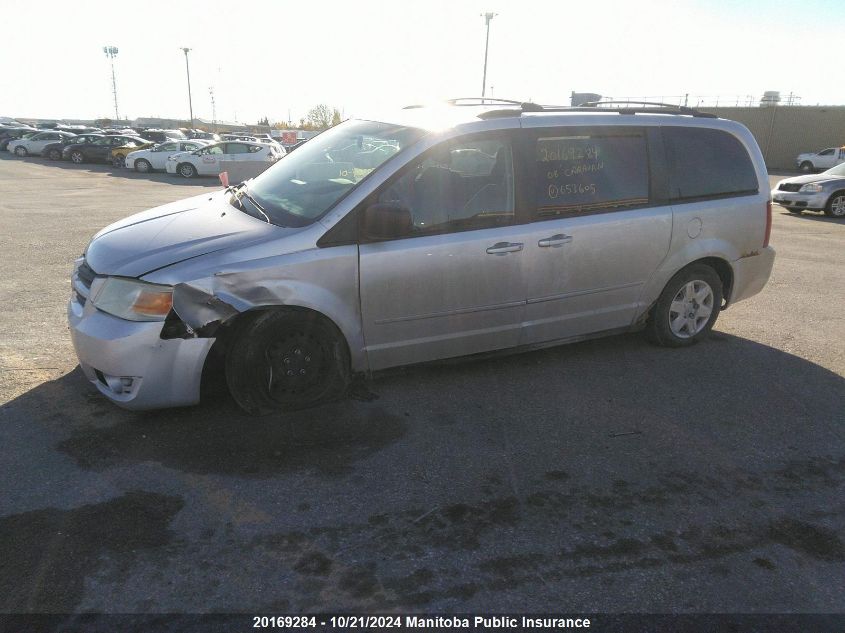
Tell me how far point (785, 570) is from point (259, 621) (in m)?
2.25

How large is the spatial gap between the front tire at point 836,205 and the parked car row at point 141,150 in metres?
15.5

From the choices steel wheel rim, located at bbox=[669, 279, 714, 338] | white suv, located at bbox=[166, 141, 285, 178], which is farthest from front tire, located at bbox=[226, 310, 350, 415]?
white suv, located at bbox=[166, 141, 285, 178]

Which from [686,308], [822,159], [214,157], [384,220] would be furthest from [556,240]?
[822,159]

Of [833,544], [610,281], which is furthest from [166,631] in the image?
[610,281]

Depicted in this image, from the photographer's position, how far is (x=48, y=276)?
751 cm

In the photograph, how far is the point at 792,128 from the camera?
4275 centimetres

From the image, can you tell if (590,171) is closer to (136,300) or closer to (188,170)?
(136,300)

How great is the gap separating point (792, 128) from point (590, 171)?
45.6 meters

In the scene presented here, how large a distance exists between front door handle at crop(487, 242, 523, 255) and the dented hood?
1384mm

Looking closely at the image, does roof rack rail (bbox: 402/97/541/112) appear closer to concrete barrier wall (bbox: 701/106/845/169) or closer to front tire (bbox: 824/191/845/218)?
front tire (bbox: 824/191/845/218)

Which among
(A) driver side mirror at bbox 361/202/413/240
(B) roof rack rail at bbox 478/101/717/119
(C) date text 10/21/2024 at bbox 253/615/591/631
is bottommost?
(C) date text 10/21/2024 at bbox 253/615/591/631

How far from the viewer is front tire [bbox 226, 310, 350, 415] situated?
3.94 m

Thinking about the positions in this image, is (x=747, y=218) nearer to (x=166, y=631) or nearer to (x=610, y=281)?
(x=610, y=281)

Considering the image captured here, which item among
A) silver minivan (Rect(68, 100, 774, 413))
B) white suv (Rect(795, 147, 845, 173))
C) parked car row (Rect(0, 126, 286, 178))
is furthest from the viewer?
white suv (Rect(795, 147, 845, 173))
